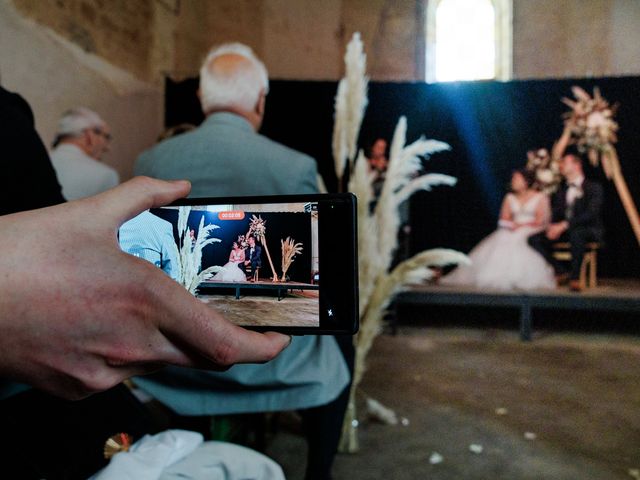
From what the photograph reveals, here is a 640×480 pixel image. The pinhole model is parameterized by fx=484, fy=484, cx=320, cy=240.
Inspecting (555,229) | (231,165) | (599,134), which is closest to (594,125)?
(599,134)

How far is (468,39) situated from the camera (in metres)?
5.41

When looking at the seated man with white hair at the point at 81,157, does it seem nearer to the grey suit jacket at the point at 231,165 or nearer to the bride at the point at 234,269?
the grey suit jacket at the point at 231,165

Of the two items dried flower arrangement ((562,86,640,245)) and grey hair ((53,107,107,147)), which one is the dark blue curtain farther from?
grey hair ((53,107,107,147))

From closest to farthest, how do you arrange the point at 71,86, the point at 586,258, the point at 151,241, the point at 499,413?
the point at 151,241
the point at 499,413
the point at 71,86
the point at 586,258

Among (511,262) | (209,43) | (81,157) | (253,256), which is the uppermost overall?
(209,43)

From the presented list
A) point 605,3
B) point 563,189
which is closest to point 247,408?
point 563,189

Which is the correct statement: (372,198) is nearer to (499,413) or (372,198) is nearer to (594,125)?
(499,413)

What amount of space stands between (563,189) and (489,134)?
811mm

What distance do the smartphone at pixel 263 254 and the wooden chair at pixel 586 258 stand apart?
382 centimetres

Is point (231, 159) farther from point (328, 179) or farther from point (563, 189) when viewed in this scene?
point (563, 189)

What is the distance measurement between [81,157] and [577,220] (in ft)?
12.3

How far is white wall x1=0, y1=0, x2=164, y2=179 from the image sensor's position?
264 cm

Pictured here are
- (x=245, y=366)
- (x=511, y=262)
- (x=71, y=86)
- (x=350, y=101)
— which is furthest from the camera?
(x=511, y=262)

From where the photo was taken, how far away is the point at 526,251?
3957mm
